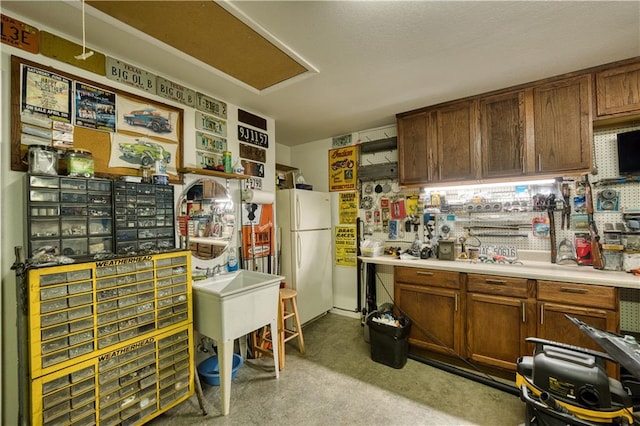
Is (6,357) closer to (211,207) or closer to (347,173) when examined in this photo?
(211,207)

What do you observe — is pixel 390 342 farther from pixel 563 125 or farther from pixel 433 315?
pixel 563 125

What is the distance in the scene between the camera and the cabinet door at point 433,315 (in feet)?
7.82

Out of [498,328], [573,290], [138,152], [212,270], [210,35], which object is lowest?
[498,328]

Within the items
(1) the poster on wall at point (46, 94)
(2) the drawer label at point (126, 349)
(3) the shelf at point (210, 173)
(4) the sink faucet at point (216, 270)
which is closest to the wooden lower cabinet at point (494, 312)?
(4) the sink faucet at point (216, 270)

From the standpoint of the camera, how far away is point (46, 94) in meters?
1.56

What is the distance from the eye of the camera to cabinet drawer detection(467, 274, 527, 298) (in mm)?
2117

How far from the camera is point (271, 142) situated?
3.10m

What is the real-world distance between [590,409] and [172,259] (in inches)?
102

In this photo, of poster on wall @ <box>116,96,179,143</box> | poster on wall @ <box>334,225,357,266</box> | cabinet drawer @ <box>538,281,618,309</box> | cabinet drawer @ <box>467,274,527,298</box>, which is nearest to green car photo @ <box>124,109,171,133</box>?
poster on wall @ <box>116,96,179,143</box>

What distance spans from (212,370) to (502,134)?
342cm

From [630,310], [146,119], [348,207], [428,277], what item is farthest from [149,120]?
[630,310]

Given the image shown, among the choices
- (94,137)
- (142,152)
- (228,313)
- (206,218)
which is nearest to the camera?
(94,137)

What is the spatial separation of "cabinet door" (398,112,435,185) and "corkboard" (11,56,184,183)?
2.29 meters

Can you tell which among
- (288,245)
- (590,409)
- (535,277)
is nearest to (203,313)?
(288,245)
